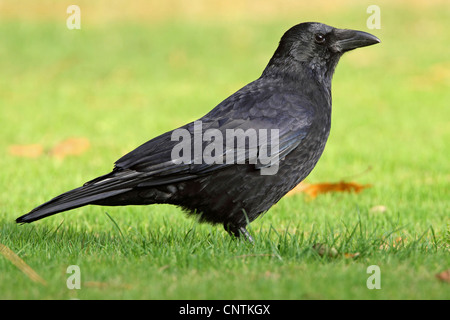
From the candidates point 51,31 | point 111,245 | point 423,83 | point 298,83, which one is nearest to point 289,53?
point 298,83

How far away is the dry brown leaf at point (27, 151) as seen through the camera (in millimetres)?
8828

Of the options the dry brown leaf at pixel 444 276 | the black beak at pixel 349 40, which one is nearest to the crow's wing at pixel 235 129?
the black beak at pixel 349 40

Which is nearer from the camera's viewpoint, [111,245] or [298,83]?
[111,245]

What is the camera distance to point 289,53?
499cm

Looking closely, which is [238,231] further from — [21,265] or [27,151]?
[27,151]

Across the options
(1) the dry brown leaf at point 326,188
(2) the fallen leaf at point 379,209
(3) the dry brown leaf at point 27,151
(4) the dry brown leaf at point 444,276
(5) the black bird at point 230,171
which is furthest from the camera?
(3) the dry brown leaf at point 27,151

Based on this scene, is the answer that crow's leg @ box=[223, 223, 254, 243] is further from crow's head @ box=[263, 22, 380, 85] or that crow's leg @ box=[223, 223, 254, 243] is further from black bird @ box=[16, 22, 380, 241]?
crow's head @ box=[263, 22, 380, 85]

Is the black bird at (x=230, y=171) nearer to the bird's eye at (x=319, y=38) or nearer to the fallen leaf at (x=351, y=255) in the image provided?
the bird's eye at (x=319, y=38)

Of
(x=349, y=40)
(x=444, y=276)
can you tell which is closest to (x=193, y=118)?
(x=349, y=40)

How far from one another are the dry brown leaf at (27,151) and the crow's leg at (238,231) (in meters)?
4.68

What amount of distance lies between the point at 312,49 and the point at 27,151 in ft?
16.4

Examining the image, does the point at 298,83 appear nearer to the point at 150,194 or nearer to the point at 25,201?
the point at 150,194

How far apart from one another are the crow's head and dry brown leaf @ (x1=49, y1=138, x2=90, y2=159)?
4.50m
